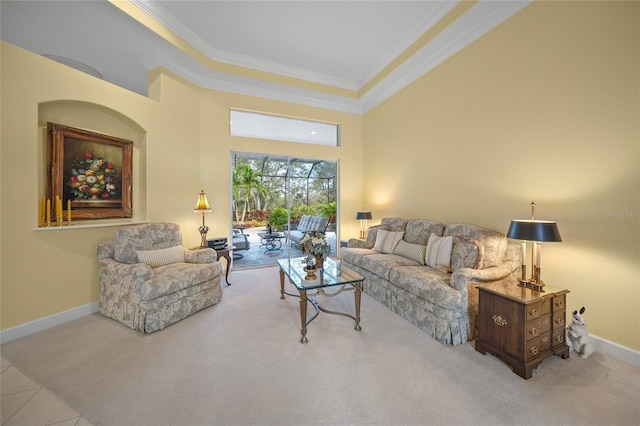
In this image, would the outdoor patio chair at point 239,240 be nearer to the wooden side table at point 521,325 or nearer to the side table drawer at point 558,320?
the wooden side table at point 521,325

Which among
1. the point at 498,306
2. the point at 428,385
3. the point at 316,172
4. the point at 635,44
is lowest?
the point at 428,385

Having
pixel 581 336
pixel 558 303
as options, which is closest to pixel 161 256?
pixel 558 303

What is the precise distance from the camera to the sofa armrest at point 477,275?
236cm

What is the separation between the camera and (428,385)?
182 cm

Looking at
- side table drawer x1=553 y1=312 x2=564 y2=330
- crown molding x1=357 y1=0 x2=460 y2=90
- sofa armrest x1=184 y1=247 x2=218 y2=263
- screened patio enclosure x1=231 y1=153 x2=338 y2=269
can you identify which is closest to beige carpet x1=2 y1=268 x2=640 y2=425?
side table drawer x1=553 y1=312 x2=564 y2=330

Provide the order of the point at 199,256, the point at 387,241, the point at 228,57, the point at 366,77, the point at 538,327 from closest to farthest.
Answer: the point at 538,327 → the point at 199,256 → the point at 387,241 → the point at 228,57 → the point at 366,77

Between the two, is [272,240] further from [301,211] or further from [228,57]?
[228,57]

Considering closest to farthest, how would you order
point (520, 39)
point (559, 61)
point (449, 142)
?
point (559, 61) < point (520, 39) < point (449, 142)

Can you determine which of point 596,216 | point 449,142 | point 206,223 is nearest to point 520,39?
point 449,142

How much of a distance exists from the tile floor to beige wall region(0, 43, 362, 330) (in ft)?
3.22

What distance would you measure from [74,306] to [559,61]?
19.7ft

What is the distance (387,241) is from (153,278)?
10.7 feet

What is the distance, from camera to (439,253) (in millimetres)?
3072

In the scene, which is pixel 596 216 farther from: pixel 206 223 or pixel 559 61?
pixel 206 223
